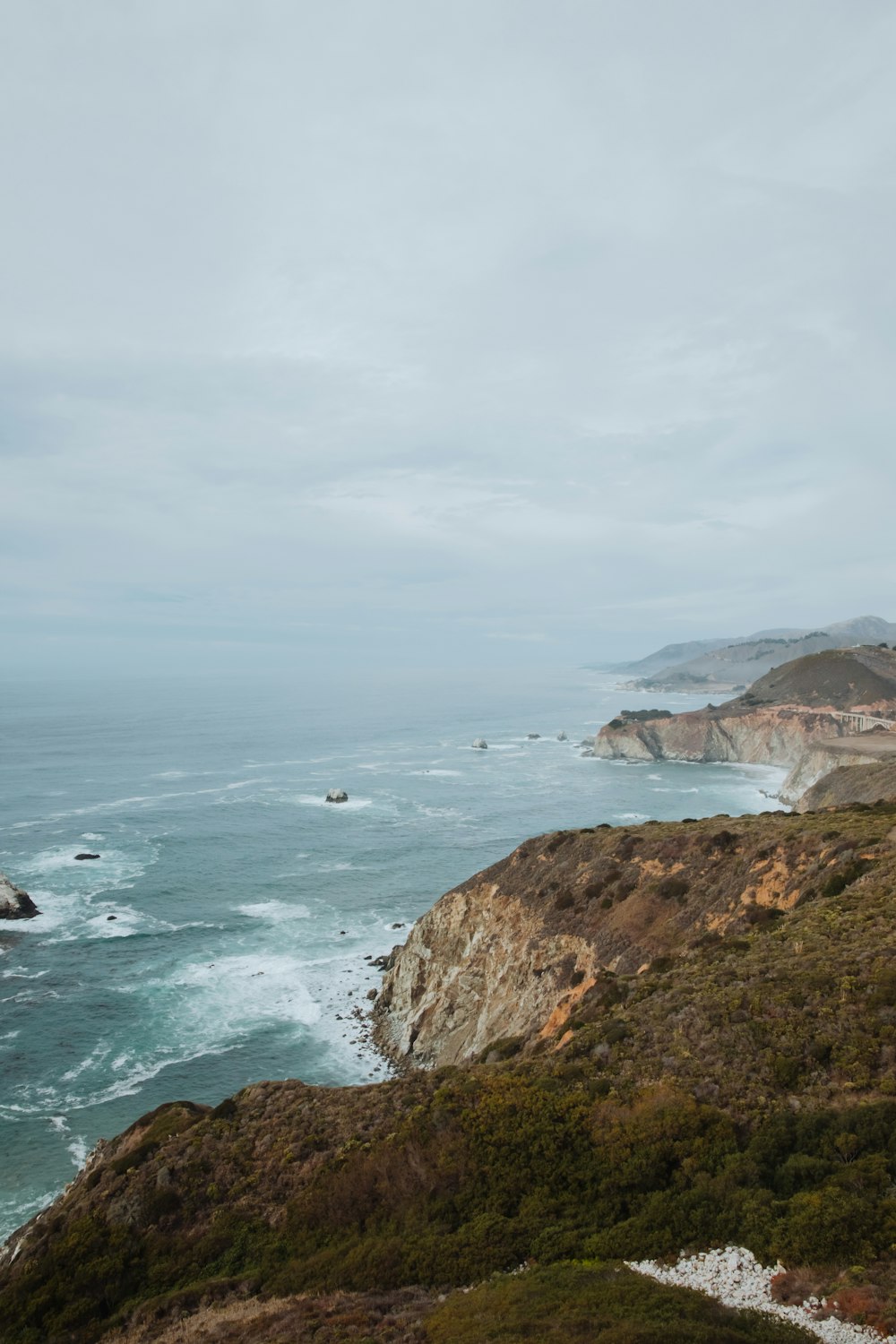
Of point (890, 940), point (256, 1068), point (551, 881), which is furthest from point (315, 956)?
point (890, 940)

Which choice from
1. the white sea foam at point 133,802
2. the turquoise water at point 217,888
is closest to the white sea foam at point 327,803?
the turquoise water at point 217,888

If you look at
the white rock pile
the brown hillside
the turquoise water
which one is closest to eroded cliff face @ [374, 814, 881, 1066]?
the turquoise water

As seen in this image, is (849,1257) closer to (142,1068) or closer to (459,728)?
(142,1068)

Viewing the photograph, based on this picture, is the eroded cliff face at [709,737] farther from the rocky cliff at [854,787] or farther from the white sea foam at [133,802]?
the white sea foam at [133,802]

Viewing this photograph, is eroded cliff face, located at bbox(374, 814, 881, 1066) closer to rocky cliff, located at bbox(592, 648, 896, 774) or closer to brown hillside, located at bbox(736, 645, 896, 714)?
rocky cliff, located at bbox(592, 648, 896, 774)

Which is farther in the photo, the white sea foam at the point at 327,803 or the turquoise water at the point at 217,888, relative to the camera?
the white sea foam at the point at 327,803

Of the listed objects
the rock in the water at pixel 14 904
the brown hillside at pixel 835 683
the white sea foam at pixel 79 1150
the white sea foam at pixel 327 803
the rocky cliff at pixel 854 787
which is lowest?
the white sea foam at pixel 79 1150

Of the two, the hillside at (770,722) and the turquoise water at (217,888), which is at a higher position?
the hillside at (770,722)
